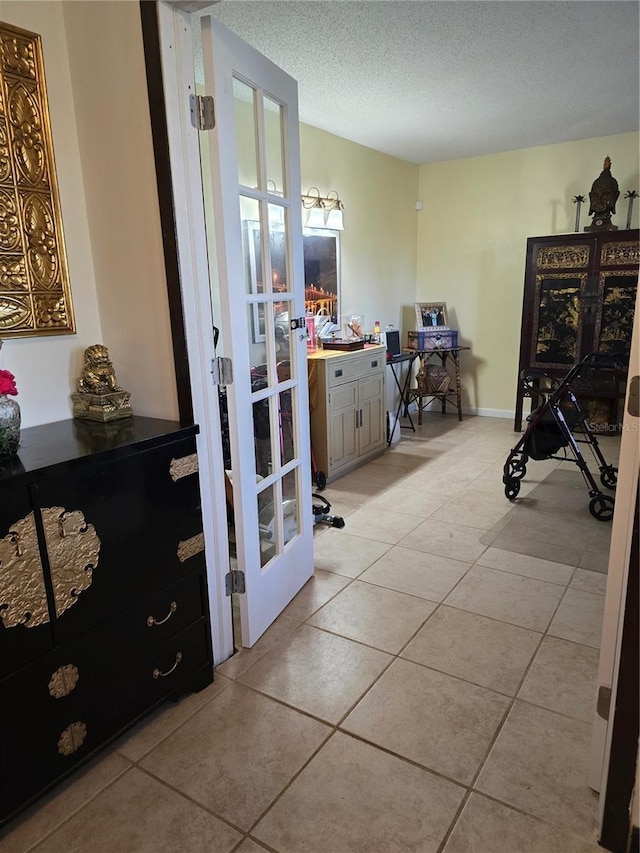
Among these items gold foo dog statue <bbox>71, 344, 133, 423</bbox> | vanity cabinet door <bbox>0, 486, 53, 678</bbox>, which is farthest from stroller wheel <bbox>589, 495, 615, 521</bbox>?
vanity cabinet door <bbox>0, 486, 53, 678</bbox>

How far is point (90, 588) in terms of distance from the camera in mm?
1460

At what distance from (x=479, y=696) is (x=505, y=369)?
4315mm

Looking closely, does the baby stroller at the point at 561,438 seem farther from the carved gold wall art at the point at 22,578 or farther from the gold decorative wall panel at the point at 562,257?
the carved gold wall art at the point at 22,578

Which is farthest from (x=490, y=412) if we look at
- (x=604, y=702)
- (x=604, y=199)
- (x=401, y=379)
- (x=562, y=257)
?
(x=604, y=702)

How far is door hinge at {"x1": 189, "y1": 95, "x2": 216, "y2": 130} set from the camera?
1666 mm

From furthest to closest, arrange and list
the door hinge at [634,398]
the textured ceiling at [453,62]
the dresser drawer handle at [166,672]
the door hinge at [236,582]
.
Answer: the textured ceiling at [453,62] → the door hinge at [236,582] → the dresser drawer handle at [166,672] → the door hinge at [634,398]

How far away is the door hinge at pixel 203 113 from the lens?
5.47 feet

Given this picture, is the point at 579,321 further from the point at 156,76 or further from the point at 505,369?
the point at 156,76

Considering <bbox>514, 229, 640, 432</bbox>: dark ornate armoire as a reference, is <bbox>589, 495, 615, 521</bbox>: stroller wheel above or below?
below

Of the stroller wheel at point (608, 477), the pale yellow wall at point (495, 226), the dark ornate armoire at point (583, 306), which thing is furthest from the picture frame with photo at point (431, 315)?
the stroller wheel at point (608, 477)

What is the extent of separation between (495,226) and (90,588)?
520 centimetres

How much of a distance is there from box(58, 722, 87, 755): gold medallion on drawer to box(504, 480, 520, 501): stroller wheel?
2.77 metres

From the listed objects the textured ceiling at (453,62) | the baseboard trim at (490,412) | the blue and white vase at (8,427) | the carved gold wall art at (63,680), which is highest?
the textured ceiling at (453,62)

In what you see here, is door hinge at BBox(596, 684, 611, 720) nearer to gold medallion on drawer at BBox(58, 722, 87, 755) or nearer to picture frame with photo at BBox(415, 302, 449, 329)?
gold medallion on drawer at BBox(58, 722, 87, 755)
